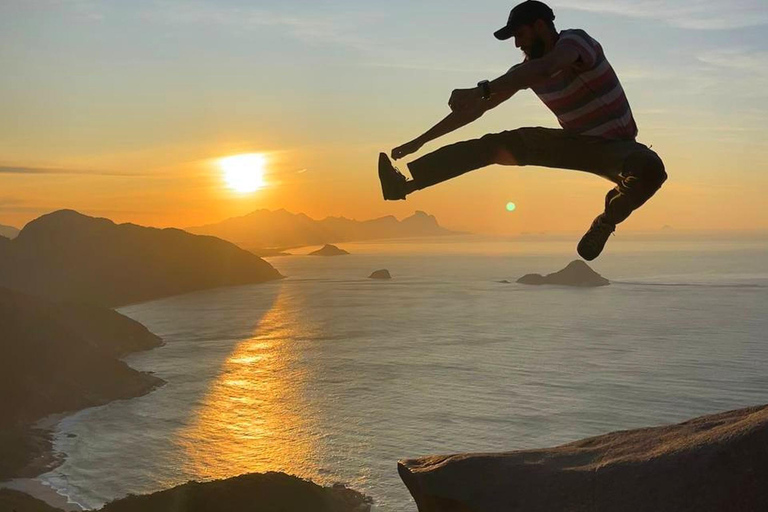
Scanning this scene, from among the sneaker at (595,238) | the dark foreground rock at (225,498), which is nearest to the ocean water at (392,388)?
the dark foreground rock at (225,498)

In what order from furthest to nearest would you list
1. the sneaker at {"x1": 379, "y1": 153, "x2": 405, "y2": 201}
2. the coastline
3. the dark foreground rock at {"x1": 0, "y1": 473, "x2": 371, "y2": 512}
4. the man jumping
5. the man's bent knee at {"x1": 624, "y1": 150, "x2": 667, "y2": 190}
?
1. the coastline
2. the dark foreground rock at {"x1": 0, "y1": 473, "x2": 371, "y2": 512}
3. the sneaker at {"x1": 379, "y1": 153, "x2": 405, "y2": 201}
4. the man's bent knee at {"x1": 624, "y1": 150, "x2": 667, "y2": 190}
5. the man jumping

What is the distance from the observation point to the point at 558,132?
17.4ft

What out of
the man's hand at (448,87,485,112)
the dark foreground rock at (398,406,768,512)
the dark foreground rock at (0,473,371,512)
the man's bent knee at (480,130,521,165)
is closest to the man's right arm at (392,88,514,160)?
the man's hand at (448,87,485,112)

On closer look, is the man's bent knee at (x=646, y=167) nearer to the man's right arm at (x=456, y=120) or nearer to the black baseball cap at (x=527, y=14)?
the man's right arm at (x=456, y=120)

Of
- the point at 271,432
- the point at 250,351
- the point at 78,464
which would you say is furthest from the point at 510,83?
the point at 250,351

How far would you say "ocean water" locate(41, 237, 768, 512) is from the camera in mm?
63938

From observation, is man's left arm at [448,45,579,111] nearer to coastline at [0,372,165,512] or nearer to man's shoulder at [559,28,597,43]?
man's shoulder at [559,28,597,43]

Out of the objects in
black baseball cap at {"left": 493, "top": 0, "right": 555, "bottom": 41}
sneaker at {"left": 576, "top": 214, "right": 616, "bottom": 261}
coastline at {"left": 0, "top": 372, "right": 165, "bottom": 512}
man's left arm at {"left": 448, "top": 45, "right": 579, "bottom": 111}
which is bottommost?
coastline at {"left": 0, "top": 372, "right": 165, "bottom": 512}

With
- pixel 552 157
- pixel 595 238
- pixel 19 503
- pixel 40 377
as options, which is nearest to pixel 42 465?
pixel 40 377

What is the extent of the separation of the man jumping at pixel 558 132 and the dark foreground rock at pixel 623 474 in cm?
379

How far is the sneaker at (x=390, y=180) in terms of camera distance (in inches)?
216

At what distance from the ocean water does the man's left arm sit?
167ft

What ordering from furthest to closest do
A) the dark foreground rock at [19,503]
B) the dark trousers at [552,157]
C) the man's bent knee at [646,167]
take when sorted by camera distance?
1. the dark foreground rock at [19,503]
2. the dark trousers at [552,157]
3. the man's bent knee at [646,167]

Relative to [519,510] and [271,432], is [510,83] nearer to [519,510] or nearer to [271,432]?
[519,510]
